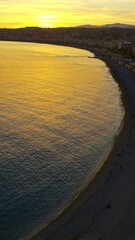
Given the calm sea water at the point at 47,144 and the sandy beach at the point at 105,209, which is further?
the calm sea water at the point at 47,144

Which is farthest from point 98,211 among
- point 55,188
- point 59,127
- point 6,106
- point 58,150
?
point 6,106

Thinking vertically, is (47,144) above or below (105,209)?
above

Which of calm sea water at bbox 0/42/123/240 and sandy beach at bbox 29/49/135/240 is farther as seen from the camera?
calm sea water at bbox 0/42/123/240

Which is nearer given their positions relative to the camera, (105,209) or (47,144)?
(105,209)

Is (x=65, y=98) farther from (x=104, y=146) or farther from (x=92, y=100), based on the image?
(x=104, y=146)
